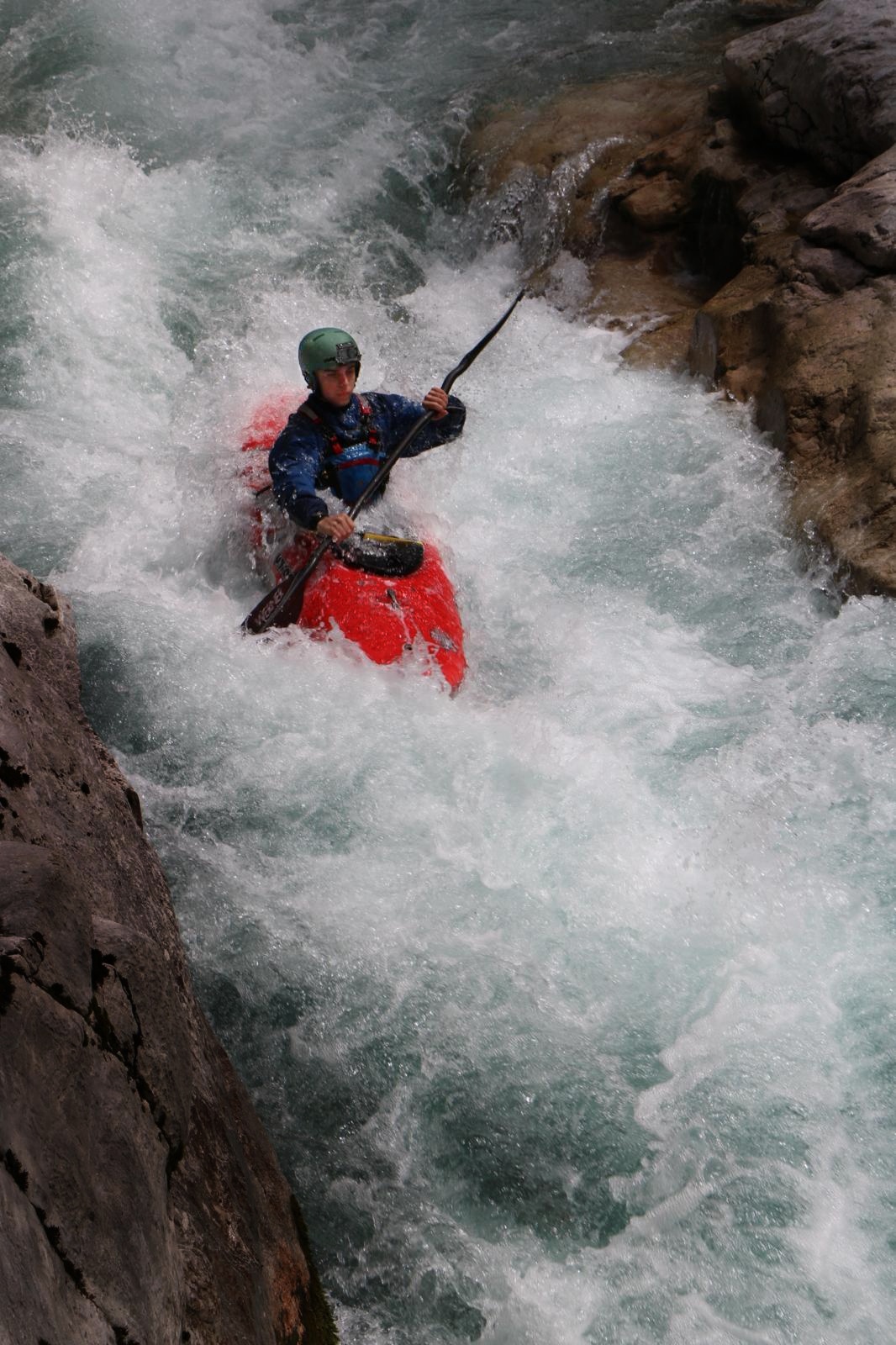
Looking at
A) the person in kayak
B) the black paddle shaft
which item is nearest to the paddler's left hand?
the person in kayak

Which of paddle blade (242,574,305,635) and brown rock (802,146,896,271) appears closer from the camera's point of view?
paddle blade (242,574,305,635)

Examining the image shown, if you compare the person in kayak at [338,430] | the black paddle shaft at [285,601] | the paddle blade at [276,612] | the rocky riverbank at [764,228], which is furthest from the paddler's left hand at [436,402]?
the rocky riverbank at [764,228]

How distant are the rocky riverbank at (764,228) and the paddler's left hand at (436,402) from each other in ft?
5.40

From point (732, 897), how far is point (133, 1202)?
2234 mm

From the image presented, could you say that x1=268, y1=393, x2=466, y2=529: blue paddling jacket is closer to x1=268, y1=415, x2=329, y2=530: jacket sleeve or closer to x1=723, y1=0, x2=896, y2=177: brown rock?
x1=268, y1=415, x2=329, y2=530: jacket sleeve

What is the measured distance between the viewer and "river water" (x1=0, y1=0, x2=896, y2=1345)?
2875 millimetres

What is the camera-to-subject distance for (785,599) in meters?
4.99

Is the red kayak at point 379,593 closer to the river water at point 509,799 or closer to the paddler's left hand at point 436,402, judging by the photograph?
the river water at point 509,799

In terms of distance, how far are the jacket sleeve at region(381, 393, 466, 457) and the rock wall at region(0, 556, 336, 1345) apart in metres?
2.58

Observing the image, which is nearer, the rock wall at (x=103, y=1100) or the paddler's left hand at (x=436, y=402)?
the rock wall at (x=103, y=1100)

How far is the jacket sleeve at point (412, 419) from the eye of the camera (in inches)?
204

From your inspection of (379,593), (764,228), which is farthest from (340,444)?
(764,228)

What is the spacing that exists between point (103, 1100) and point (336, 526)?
2.83m

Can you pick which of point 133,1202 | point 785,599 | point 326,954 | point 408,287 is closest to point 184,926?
point 326,954
